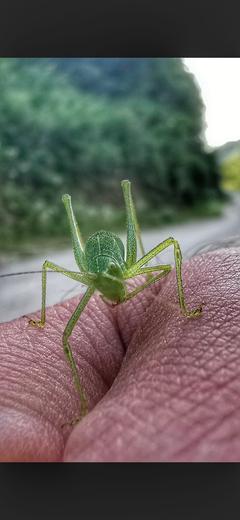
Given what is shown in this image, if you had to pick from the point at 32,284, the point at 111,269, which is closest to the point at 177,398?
the point at 111,269

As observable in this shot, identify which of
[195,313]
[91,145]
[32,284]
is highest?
[91,145]

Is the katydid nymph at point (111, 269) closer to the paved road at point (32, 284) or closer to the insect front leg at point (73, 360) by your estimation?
the insect front leg at point (73, 360)

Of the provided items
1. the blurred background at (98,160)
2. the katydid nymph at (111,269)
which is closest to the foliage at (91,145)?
the blurred background at (98,160)

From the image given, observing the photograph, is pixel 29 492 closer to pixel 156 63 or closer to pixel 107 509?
pixel 107 509

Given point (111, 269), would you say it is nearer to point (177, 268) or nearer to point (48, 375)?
point (177, 268)

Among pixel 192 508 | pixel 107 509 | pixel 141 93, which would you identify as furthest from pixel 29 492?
pixel 141 93
